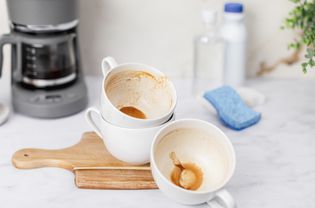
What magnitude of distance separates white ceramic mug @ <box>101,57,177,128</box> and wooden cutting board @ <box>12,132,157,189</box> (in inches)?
3.6

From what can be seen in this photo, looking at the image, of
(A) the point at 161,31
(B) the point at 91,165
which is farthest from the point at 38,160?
(A) the point at 161,31

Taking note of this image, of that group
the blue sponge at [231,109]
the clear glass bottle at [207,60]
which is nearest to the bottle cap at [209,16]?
the clear glass bottle at [207,60]

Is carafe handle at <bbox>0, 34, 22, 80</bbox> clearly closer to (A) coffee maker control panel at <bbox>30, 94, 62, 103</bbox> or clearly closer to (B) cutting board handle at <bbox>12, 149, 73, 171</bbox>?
(A) coffee maker control panel at <bbox>30, 94, 62, 103</bbox>

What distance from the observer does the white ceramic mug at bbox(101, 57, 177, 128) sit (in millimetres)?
933

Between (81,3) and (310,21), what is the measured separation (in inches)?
20.8

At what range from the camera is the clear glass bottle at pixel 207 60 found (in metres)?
1.23

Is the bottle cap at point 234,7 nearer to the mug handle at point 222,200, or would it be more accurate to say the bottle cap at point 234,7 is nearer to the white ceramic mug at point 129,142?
the white ceramic mug at point 129,142

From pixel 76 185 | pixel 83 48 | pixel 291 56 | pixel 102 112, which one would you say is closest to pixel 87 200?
pixel 76 185

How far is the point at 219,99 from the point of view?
1.11 meters

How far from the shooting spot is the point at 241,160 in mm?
979

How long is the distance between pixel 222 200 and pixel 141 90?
0.28 m

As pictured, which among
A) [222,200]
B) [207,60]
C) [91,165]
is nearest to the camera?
[222,200]

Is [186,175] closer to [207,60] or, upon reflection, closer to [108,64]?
[108,64]

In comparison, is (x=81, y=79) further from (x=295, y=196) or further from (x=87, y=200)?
(x=295, y=196)
